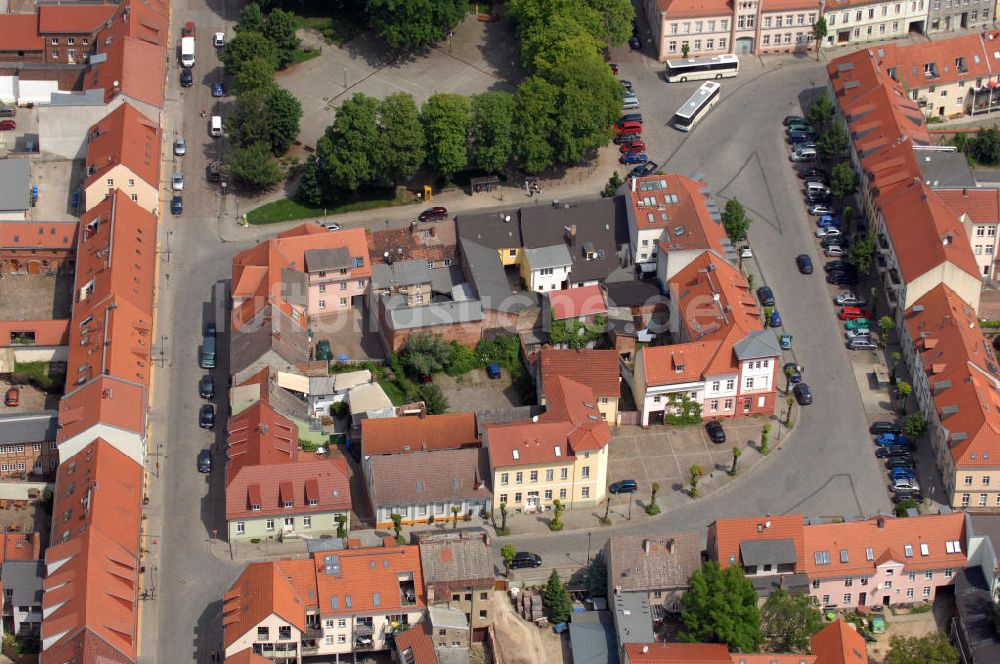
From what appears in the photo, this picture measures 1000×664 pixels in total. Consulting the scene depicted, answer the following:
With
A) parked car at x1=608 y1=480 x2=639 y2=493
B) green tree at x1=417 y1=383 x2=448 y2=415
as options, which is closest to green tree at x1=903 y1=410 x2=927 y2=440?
parked car at x1=608 y1=480 x2=639 y2=493

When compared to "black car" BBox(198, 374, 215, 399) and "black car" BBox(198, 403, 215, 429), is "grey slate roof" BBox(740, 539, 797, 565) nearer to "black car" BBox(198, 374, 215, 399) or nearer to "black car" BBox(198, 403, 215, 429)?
"black car" BBox(198, 403, 215, 429)

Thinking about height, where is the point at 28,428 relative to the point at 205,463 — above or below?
above

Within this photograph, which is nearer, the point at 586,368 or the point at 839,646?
the point at 839,646

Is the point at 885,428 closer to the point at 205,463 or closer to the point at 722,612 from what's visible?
the point at 722,612

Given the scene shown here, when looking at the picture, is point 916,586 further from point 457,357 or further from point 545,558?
point 457,357

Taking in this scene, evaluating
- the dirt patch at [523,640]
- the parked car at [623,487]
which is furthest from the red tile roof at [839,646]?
the parked car at [623,487]

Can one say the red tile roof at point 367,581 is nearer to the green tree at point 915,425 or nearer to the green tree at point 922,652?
the green tree at point 922,652

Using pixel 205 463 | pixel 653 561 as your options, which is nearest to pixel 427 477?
pixel 205 463
